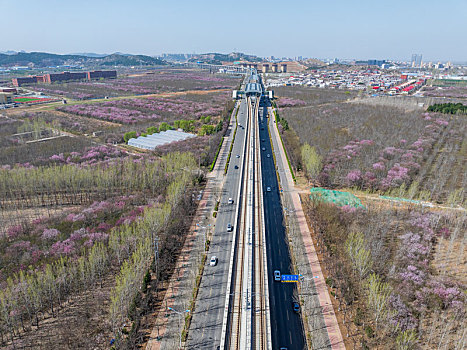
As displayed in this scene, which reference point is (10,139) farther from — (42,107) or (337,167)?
(337,167)

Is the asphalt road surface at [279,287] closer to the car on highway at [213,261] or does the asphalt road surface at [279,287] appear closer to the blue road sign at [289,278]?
the blue road sign at [289,278]

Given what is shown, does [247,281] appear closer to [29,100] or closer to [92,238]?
[92,238]

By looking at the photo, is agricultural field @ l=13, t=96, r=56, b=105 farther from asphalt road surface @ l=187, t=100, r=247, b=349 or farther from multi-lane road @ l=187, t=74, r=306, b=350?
asphalt road surface @ l=187, t=100, r=247, b=349

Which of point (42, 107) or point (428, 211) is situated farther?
point (42, 107)

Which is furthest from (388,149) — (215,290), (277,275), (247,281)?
(215,290)

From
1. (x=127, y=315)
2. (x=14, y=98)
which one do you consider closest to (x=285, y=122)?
(x=127, y=315)
